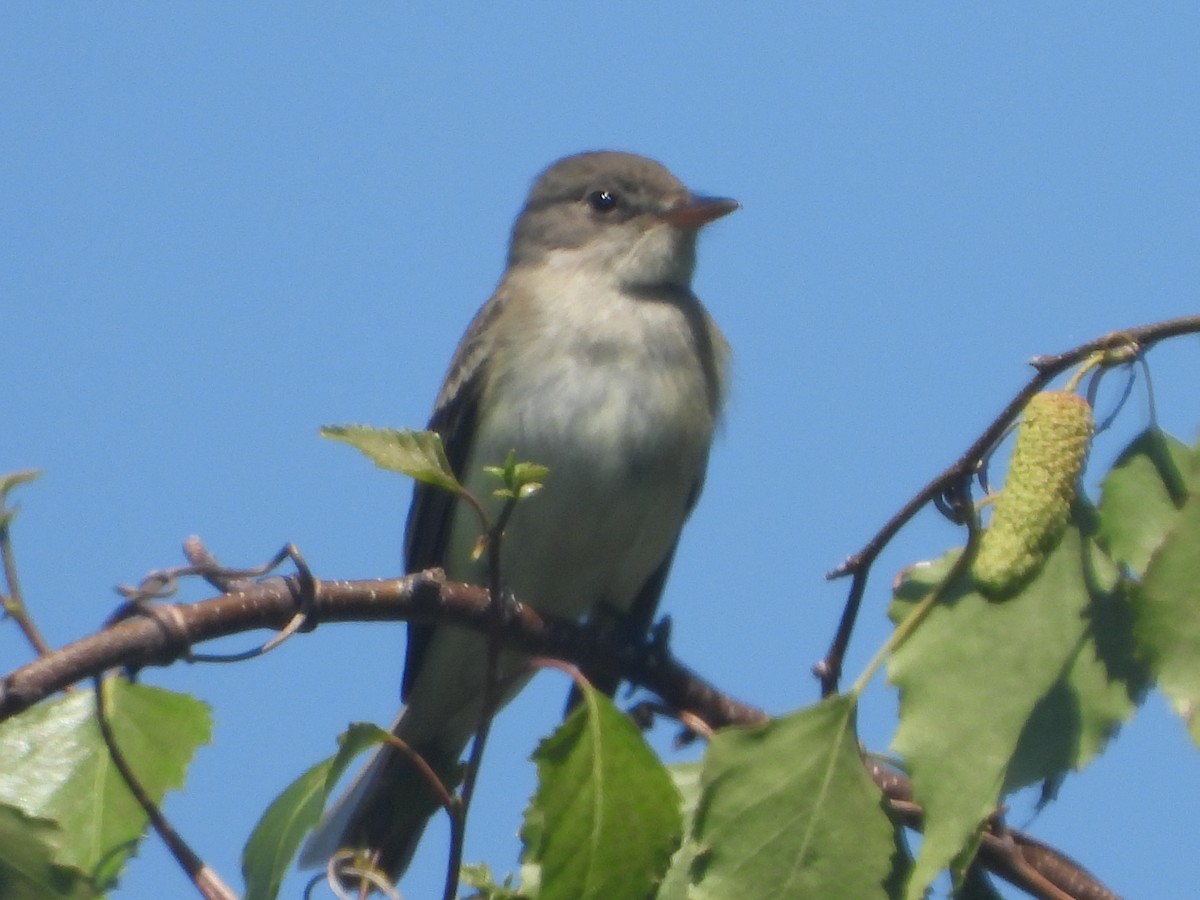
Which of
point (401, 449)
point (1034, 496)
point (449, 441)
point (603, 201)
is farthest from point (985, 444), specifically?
point (603, 201)

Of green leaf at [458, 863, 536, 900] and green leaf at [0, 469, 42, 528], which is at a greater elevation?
green leaf at [0, 469, 42, 528]

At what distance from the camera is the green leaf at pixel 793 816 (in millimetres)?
1968

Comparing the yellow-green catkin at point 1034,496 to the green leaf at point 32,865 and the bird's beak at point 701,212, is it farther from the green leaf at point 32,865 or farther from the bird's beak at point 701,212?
the bird's beak at point 701,212

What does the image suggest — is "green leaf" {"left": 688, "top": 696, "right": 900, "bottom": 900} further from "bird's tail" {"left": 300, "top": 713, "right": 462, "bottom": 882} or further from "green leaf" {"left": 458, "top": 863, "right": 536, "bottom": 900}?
"bird's tail" {"left": 300, "top": 713, "right": 462, "bottom": 882}

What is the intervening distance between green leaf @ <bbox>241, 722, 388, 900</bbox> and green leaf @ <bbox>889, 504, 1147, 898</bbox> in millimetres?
743

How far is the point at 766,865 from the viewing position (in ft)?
6.48

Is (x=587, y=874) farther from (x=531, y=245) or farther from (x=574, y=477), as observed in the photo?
(x=531, y=245)

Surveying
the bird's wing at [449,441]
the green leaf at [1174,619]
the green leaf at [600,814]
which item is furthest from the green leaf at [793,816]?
the bird's wing at [449,441]

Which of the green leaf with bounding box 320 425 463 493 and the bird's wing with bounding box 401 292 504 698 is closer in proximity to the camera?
the green leaf with bounding box 320 425 463 493

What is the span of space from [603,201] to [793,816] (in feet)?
13.8

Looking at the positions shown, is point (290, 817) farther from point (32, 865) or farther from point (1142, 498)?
point (1142, 498)

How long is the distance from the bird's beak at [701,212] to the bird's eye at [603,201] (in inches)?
16.6

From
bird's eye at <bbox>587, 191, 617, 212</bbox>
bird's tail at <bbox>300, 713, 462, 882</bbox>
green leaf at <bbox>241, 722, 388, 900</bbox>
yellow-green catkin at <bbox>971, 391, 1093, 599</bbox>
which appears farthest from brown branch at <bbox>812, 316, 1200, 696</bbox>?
bird's eye at <bbox>587, 191, 617, 212</bbox>

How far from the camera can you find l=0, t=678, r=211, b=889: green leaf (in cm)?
230
